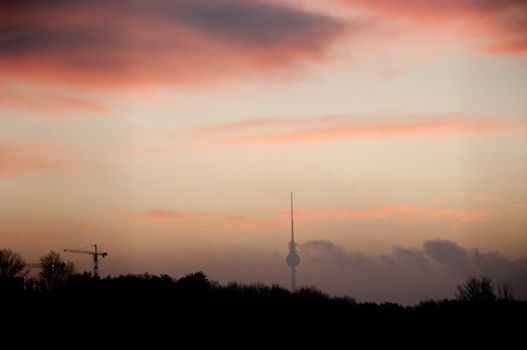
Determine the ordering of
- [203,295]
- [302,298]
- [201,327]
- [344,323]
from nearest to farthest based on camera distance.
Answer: [201,327], [344,323], [203,295], [302,298]

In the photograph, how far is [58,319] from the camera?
265 feet

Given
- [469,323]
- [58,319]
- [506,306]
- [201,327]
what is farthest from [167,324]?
[506,306]

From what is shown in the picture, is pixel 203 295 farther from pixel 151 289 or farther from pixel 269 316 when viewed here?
pixel 269 316

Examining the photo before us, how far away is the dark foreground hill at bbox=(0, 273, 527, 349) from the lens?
72312mm

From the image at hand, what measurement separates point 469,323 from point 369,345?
12815 mm

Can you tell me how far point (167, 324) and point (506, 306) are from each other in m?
43.4

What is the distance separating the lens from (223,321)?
270 ft

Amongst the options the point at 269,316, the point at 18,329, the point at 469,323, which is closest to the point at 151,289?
the point at 269,316

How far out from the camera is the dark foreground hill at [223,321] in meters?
72.3

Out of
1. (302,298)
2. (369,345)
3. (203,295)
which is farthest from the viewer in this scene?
(302,298)

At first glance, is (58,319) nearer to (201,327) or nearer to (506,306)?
(201,327)

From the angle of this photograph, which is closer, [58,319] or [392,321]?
[58,319]

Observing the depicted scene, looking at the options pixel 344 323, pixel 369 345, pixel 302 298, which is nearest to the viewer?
pixel 369 345

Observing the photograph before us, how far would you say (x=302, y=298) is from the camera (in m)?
121
